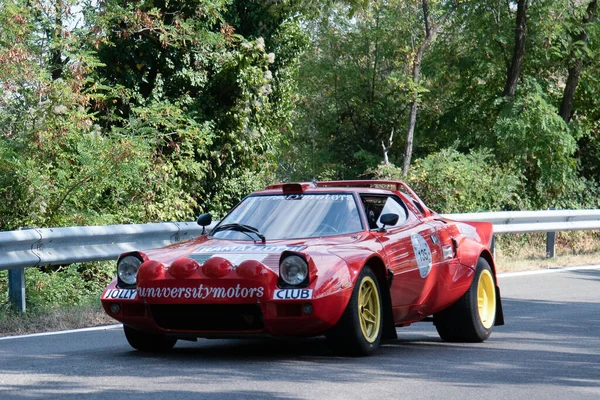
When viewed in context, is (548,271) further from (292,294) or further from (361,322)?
(292,294)

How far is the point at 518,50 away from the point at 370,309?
20.0 m

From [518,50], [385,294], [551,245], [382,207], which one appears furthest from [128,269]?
[518,50]

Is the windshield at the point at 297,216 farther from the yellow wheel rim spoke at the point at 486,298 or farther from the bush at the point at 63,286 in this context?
the bush at the point at 63,286

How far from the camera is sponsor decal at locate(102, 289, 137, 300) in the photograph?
7344mm

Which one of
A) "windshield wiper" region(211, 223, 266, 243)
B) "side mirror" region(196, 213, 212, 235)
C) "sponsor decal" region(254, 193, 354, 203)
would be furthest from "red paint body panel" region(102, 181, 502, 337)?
"side mirror" region(196, 213, 212, 235)

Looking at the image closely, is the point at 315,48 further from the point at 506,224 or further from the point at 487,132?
the point at 506,224

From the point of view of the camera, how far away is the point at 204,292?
278 inches

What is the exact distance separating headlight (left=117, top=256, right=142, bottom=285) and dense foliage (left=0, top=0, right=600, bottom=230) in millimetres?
7216

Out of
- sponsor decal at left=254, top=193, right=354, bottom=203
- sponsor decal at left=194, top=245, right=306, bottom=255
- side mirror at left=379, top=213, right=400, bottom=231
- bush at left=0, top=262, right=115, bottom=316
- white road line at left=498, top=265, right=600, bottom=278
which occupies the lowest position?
white road line at left=498, top=265, right=600, bottom=278

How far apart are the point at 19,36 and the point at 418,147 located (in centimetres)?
1713

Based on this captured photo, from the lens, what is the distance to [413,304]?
8195mm

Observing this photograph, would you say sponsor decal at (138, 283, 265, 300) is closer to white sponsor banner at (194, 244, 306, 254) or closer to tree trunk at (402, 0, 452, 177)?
white sponsor banner at (194, 244, 306, 254)

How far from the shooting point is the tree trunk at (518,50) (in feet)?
86.1

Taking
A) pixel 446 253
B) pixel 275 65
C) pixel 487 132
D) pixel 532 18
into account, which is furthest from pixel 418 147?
pixel 446 253
